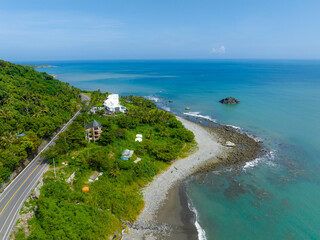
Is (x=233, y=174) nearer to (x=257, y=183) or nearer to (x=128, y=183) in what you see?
(x=257, y=183)

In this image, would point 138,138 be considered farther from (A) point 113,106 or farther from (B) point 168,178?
(A) point 113,106


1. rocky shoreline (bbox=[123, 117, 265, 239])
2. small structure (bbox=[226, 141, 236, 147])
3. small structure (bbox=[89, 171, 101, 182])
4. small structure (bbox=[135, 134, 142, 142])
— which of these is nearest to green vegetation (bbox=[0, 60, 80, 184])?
small structure (bbox=[89, 171, 101, 182])

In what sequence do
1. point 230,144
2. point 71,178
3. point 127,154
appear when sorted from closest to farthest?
point 71,178 → point 127,154 → point 230,144

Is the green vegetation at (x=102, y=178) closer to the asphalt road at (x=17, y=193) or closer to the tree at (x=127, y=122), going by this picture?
the tree at (x=127, y=122)

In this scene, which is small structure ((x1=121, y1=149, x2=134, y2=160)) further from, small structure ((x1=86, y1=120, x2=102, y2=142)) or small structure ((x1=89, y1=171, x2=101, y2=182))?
A: small structure ((x1=86, y1=120, x2=102, y2=142))

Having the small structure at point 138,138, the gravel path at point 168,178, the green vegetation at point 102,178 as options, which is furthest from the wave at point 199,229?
the small structure at point 138,138

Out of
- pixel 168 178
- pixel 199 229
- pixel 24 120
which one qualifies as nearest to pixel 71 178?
pixel 168 178

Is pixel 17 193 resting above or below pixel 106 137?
below
